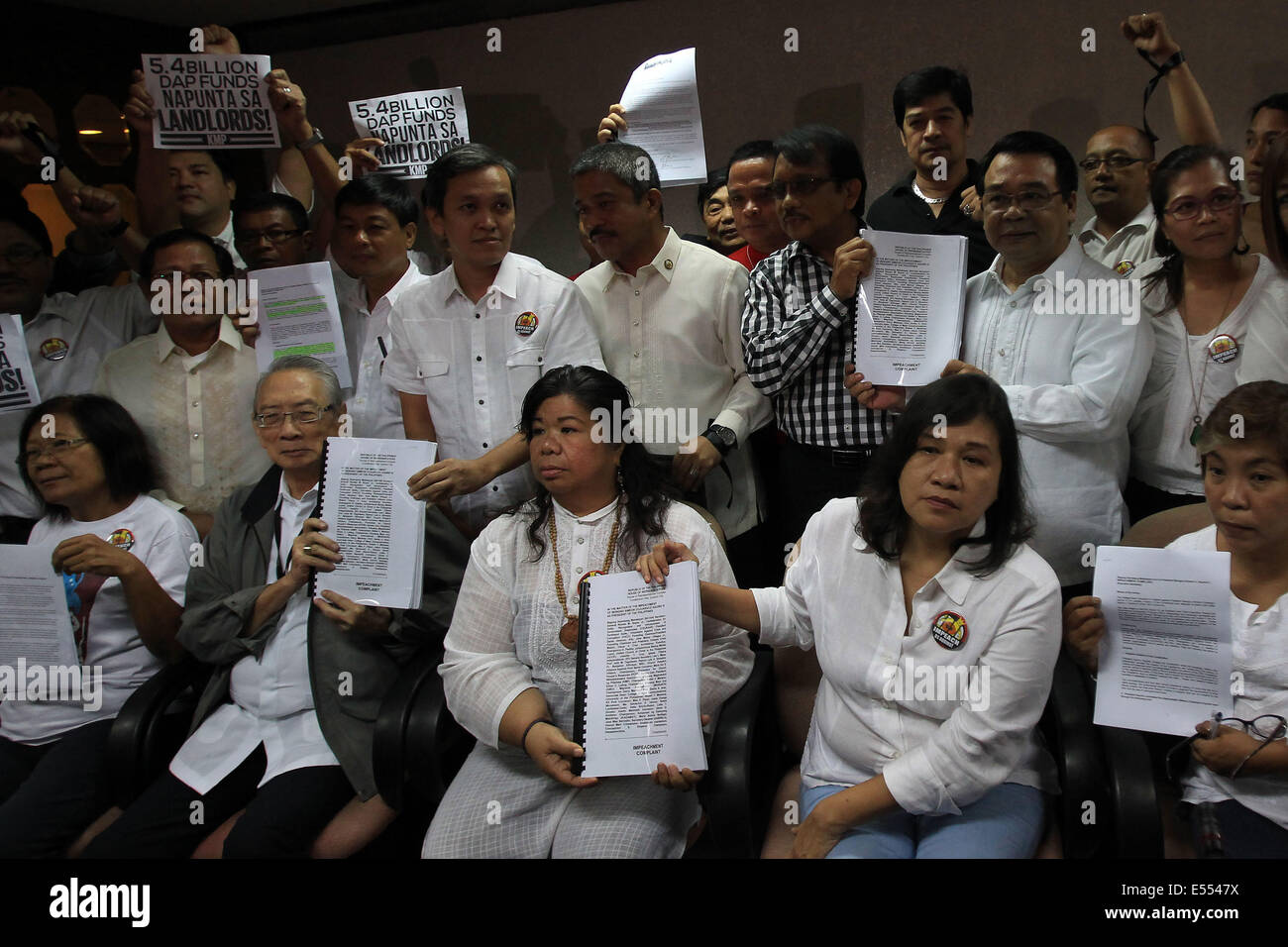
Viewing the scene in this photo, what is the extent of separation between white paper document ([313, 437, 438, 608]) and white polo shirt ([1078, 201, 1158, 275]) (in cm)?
193

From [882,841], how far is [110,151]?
11.6ft

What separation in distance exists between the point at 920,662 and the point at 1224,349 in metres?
1.14

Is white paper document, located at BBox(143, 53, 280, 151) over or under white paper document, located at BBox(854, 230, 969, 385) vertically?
over

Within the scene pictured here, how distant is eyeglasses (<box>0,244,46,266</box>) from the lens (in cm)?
298

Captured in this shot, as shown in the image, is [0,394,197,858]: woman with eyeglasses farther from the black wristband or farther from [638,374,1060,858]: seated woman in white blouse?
[638,374,1060,858]: seated woman in white blouse

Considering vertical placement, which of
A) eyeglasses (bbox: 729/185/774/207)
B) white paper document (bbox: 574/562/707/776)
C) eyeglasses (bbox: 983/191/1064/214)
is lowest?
white paper document (bbox: 574/562/707/776)

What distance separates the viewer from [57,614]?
2451 mm

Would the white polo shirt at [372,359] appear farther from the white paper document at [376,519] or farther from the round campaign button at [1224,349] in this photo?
the round campaign button at [1224,349]

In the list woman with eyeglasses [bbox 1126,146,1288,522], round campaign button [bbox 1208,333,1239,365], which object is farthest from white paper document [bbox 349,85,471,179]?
round campaign button [bbox 1208,333,1239,365]

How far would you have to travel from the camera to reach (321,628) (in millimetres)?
2354

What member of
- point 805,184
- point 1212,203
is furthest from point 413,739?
point 1212,203

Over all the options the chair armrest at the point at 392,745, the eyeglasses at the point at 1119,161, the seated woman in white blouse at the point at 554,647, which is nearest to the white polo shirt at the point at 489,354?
the seated woman in white blouse at the point at 554,647

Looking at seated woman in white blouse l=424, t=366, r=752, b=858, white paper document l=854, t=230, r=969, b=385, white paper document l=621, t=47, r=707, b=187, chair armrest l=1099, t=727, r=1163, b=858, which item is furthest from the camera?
white paper document l=621, t=47, r=707, b=187

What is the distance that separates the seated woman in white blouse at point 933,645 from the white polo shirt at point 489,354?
83cm
